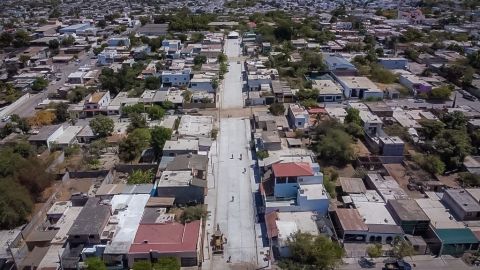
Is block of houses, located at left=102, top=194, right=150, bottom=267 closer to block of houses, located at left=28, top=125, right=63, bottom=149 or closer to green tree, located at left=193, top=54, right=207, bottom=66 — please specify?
block of houses, located at left=28, top=125, right=63, bottom=149

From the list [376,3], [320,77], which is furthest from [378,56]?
[376,3]

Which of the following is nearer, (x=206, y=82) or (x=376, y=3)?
(x=206, y=82)

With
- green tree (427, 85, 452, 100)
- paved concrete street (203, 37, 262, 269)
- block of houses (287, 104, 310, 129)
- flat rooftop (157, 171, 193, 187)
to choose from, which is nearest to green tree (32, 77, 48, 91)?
paved concrete street (203, 37, 262, 269)

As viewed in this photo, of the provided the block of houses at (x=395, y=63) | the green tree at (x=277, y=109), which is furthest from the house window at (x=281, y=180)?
the block of houses at (x=395, y=63)

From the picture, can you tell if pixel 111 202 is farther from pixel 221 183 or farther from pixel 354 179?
pixel 354 179

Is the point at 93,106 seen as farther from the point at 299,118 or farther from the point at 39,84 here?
the point at 299,118

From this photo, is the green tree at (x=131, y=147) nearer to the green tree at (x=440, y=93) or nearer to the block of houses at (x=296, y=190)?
the block of houses at (x=296, y=190)
